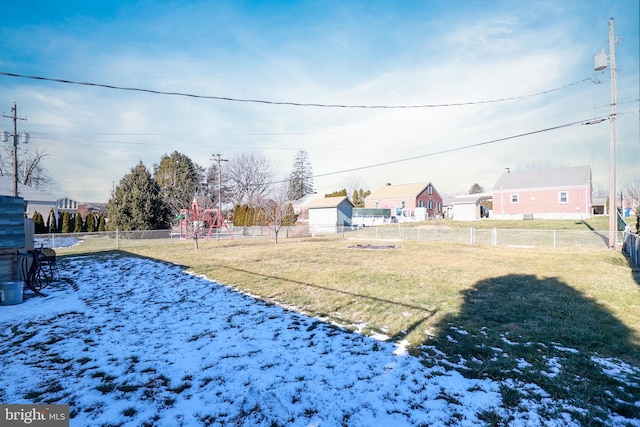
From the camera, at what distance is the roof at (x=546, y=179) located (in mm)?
32250

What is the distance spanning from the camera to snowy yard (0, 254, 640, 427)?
3033mm

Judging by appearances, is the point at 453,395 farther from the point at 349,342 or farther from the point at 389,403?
the point at 349,342

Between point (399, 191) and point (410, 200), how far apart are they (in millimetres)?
3687

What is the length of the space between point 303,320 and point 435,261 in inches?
336

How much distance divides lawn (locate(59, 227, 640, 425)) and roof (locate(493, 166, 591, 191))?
84.2ft

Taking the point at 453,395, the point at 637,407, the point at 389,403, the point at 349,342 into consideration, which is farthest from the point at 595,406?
the point at 349,342

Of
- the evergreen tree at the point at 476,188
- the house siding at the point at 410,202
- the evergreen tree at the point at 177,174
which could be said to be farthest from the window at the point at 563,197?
the evergreen tree at the point at 476,188

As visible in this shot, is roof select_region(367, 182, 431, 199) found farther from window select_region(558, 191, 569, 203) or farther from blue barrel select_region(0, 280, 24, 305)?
blue barrel select_region(0, 280, 24, 305)

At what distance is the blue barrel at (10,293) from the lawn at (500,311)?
4.90 metres

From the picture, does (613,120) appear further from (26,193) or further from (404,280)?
(26,193)

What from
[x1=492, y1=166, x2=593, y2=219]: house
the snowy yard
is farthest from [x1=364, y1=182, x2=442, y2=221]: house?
the snowy yard

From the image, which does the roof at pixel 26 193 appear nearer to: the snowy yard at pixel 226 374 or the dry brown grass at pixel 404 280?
the dry brown grass at pixel 404 280

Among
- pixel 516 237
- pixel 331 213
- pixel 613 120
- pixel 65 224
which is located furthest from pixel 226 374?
pixel 65 224

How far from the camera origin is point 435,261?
41.4 ft
